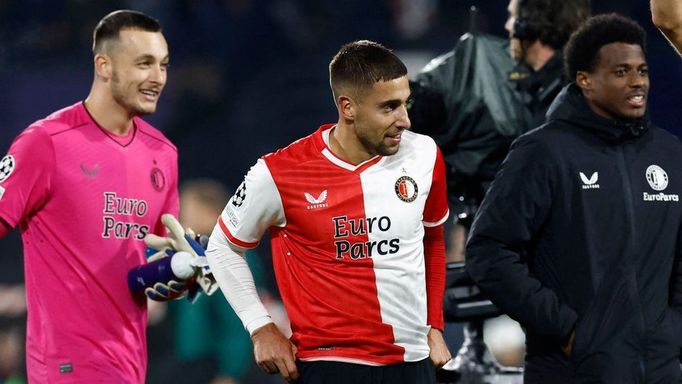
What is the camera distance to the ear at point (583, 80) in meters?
3.83

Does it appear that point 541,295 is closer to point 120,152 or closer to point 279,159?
point 279,159

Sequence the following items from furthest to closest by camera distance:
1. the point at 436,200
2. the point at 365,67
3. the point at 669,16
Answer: the point at 436,200
the point at 365,67
the point at 669,16

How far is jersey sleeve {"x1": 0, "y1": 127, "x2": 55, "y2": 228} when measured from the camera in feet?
13.2

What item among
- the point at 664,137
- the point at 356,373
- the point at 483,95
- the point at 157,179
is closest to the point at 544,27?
the point at 483,95

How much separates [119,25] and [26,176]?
2.51ft

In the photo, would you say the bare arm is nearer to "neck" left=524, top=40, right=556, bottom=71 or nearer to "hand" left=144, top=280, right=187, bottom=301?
"hand" left=144, top=280, right=187, bottom=301

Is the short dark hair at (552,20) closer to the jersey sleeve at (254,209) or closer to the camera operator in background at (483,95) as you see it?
the camera operator in background at (483,95)

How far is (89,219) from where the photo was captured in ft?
13.8

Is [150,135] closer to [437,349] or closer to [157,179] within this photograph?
[157,179]

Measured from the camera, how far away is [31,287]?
424cm

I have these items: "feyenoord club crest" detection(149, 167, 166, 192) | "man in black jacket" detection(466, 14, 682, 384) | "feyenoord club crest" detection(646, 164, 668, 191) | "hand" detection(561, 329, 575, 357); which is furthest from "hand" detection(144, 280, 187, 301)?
"feyenoord club crest" detection(646, 164, 668, 191)

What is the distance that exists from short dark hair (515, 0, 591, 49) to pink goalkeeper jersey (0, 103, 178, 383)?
195 centimetres

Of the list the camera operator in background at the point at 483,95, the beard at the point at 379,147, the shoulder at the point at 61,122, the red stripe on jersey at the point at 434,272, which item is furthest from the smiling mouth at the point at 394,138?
the camera operator in background at the point at 483,95

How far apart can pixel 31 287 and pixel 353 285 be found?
1.40m
